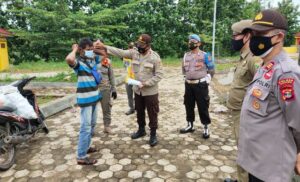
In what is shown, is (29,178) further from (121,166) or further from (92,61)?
(92,61)

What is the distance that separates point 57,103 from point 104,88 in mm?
2255

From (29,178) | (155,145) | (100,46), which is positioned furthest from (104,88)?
(29,178)

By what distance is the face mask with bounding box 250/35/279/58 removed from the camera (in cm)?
190

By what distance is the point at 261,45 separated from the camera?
6.31 feet

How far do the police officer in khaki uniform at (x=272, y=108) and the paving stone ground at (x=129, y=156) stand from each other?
1643 millimetres

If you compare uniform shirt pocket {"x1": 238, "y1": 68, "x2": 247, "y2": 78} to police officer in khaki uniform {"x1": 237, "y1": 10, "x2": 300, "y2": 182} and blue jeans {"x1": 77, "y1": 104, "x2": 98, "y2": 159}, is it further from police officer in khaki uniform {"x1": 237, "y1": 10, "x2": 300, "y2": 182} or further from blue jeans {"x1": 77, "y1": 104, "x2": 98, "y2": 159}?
blue jeans {"x1": 77, "y1": 104, "x2": 98, "y2": 159}

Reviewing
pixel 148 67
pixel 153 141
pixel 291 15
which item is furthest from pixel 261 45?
pixel 291 15

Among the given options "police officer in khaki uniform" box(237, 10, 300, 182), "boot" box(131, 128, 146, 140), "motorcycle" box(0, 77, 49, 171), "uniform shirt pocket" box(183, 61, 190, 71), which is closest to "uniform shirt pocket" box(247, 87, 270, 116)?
"police officer in khaki uniform" box(237, 10, 300, 182)

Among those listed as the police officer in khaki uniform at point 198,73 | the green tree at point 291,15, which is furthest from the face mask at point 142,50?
the green tree at point 291,15

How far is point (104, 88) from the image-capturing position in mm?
4910

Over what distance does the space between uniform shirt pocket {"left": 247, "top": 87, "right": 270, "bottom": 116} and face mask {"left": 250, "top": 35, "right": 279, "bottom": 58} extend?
27cm

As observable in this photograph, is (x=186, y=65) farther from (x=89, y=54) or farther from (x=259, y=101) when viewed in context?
(x=259, y=101)

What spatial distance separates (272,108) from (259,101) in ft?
0.33

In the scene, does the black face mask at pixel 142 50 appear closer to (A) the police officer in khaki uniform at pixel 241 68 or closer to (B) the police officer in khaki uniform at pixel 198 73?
(B) the police officer in khaki uniform at pixel 198 73
